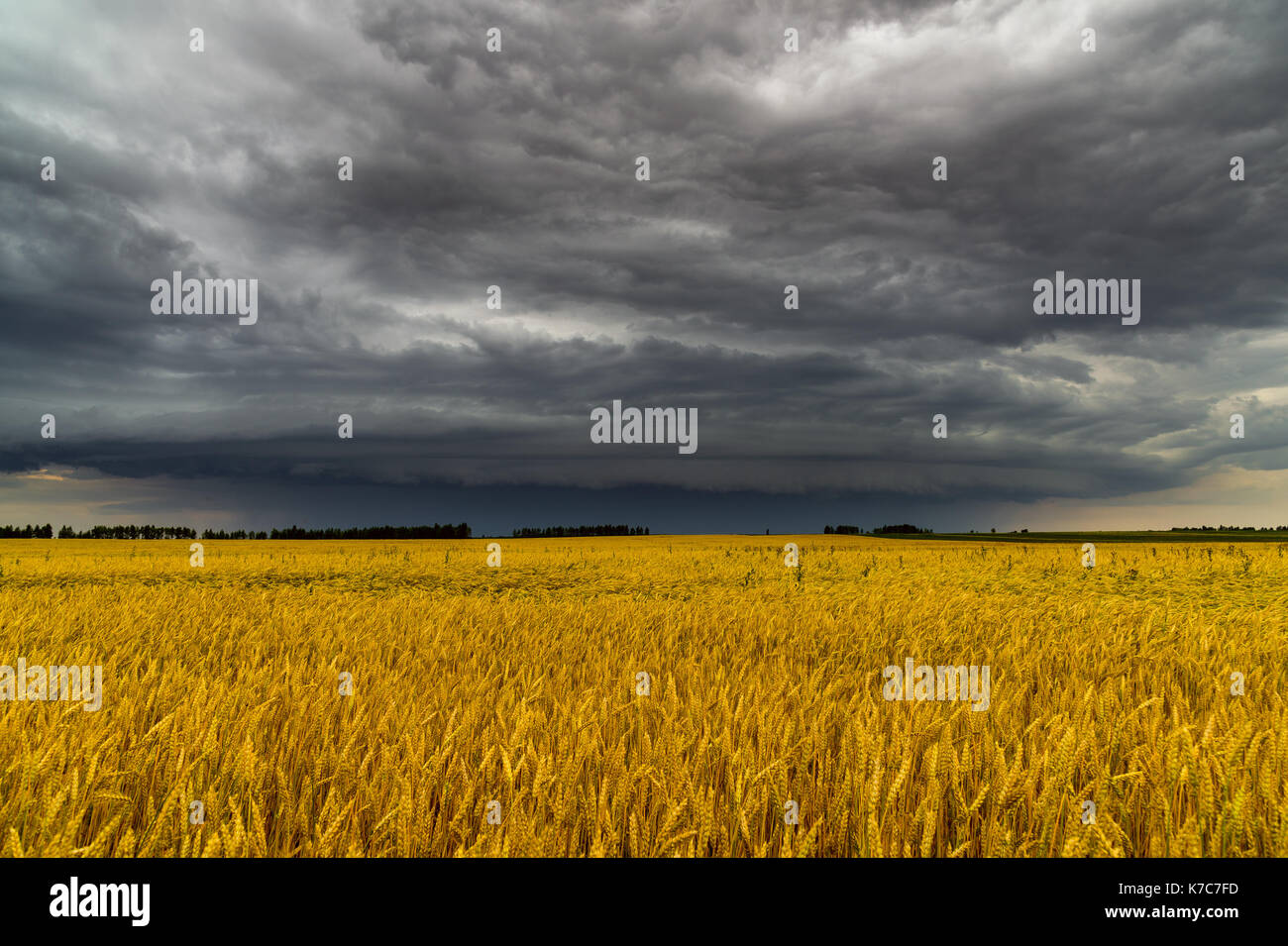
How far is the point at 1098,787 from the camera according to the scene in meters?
2.92

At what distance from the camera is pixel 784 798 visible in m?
2.81

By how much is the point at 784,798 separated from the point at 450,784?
1.49 metres

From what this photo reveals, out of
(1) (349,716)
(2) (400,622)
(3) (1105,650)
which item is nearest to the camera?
(1) (349,716)

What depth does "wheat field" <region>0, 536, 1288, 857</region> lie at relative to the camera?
8.51 feet

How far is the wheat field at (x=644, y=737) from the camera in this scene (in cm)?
259

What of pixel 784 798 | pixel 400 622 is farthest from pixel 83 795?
pixel 400 622

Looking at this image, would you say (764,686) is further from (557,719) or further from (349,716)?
(349,716)

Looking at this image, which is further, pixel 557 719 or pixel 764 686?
pixel 764 686

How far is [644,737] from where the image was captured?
11.1 feet
